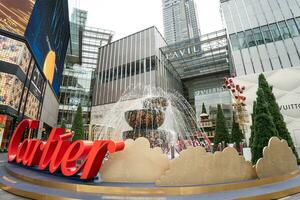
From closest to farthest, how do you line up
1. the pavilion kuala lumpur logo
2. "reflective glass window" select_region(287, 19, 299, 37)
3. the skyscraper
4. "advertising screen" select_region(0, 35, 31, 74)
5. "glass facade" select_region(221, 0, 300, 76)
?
"advertising screen" select_region(0, 35, 31, 74) < the pavilion kuala lumpur logo < "glass facade" select_region(221, 0, 300, 76) < "reflective glass window" select_region(287, 19, 299, 37) < the skyscraper

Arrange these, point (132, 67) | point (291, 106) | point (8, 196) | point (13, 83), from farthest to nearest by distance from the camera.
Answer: point (132, 67) < point (291, 106) < point (13, 83) < point (8, 196)

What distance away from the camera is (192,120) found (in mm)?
42031

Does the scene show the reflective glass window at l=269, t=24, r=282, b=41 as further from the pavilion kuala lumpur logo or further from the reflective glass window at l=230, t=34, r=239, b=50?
the pavilion kuala lumpur logo

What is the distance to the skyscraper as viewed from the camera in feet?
443

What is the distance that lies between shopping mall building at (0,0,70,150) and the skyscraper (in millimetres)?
114550

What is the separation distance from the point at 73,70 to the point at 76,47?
999 cm

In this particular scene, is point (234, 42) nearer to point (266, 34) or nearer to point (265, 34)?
point (265, 34)

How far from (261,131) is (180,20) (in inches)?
5601

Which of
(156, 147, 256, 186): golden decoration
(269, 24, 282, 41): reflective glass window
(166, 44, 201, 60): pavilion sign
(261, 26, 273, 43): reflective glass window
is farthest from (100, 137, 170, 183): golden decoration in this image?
(166, 44, 201, 60): pavilion sign

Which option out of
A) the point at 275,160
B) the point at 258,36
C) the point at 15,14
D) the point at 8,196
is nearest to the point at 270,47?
the point at 258,36

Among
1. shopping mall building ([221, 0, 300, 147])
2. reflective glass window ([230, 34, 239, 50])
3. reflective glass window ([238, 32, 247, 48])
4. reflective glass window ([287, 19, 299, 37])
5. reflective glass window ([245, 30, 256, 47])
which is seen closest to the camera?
shopping mall building ([221, 0, 300, 147])

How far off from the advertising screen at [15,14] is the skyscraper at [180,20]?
12026cm

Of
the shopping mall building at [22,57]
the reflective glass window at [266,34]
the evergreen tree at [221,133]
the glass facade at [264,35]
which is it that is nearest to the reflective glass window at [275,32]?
the glass facade at [264,35]

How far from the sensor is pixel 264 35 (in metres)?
26.1
